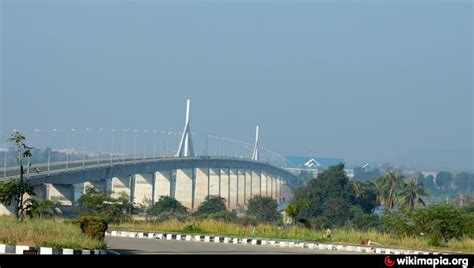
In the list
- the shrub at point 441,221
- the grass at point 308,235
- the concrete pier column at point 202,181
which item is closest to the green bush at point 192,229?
the grass at point 308,235

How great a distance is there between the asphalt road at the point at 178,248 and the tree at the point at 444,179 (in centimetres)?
13894

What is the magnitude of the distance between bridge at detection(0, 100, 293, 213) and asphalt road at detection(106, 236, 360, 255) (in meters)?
32.1

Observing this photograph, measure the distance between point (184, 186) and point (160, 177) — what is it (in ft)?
9.86

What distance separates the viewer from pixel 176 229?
96.7ft

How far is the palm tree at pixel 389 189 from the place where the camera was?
81.8 m

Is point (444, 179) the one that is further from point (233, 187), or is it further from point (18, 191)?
point (18, 191)

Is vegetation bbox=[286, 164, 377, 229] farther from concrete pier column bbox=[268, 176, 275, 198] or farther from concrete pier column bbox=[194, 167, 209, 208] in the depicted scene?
concrete pier column bbox=[268, 176, 275, 198]

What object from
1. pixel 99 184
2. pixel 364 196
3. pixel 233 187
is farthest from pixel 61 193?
pixel 233 187

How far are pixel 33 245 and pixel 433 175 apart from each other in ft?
540

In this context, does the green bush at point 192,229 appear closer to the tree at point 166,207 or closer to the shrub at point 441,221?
the shrub at point 441,221

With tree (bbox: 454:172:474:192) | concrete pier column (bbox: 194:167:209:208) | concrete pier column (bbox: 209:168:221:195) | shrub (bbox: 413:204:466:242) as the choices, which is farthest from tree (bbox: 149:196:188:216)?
tree (bbox: 454:172:474:192)

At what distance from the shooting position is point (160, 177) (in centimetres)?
10331
